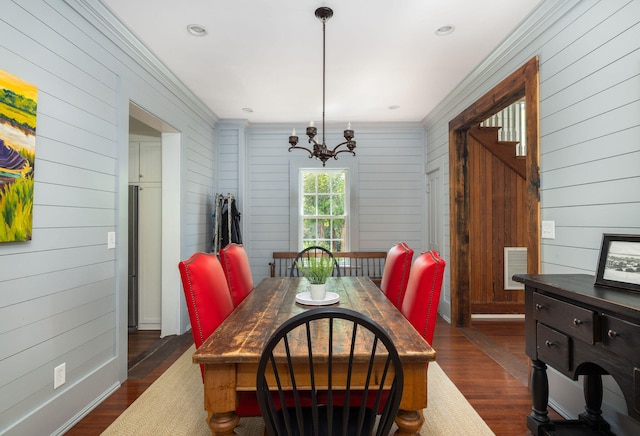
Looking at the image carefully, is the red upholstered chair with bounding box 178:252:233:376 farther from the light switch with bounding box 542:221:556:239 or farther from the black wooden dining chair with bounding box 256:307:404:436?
the light switch with bounding box 542:221:556:239

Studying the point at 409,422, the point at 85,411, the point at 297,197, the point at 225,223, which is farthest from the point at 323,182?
the point at 409,422

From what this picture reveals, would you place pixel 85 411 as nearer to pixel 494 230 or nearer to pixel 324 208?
pixel 324 208

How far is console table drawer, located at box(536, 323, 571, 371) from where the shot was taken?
1586mm

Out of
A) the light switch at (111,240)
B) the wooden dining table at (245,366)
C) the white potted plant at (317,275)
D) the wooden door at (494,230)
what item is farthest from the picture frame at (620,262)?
the light switch at (111,240)

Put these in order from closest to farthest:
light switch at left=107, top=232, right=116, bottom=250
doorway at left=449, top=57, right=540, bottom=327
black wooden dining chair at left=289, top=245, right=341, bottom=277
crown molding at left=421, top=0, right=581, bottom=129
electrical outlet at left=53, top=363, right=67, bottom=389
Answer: electrical outlet at left=53, top=363, right=67, bottom=389, crown molding at left=421, top=0, right=581, bottom=129, light switch at left=107, top=232, right=116, bottom=250, black wooden dining chair at left=289, top=245, right=341, bottom=277, doorway at left=449, top=57, right=540, bottom=327

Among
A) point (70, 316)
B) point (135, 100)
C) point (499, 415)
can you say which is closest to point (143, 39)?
point (135, 100)

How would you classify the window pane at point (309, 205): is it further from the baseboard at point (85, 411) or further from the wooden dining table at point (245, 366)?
the wooden dining table at point (245, 366)

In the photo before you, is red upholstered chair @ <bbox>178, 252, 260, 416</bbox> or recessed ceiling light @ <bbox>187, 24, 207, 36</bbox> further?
recessed ceiling light @ <bbox>187, 24, 207, 36</bbox>

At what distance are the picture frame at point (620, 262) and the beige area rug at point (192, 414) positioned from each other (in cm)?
112

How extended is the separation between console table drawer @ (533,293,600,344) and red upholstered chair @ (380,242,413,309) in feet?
2.55

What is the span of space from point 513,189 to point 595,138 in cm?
250

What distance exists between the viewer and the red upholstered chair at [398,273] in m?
2.36

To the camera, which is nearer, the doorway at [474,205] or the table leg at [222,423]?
the table leg at [222,423]

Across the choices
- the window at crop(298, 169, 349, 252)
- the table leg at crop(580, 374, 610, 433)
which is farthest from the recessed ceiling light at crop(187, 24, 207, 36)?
the table leg at crop(580, 374, 610, 433)
